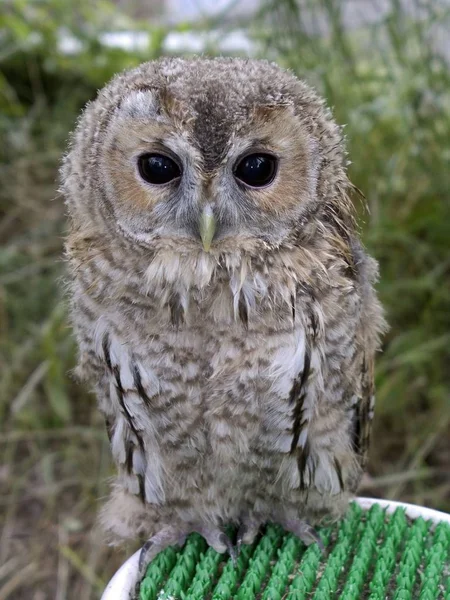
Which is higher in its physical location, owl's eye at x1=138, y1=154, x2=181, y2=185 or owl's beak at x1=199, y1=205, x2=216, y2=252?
owl's eye at x1=138, y1=154, x2=181, y2=185

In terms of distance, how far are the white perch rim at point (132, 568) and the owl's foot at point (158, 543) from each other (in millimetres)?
11

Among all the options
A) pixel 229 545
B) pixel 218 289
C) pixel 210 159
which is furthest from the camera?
pixel 229 545

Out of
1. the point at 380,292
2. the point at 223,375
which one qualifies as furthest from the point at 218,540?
the point at 380,292

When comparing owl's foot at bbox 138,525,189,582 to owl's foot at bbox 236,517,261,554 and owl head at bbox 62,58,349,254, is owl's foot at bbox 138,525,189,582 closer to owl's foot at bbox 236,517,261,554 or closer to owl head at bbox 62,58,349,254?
owl's foot at bbox 236,517,261,554

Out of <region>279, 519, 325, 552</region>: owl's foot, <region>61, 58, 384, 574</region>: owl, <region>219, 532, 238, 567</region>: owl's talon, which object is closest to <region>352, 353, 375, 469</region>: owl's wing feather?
<region>61, 58, 384, 574</region>: owl

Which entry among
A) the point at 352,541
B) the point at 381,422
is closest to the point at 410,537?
the point at 352,541

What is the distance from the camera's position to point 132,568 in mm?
1153

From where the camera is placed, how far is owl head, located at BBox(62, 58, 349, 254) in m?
0.94

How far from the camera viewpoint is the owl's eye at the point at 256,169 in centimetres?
98

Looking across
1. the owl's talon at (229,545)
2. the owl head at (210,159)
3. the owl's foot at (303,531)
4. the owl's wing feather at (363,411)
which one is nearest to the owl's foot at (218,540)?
the owl's talon at (229,545)

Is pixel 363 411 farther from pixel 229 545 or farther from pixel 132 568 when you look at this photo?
pixel 132 568

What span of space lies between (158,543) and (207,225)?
0.61 m

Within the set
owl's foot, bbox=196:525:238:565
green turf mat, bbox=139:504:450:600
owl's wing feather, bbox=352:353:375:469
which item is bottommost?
green turf mat, bbox=139:504:450:600

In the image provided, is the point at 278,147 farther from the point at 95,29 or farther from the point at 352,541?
the point at 95,29
